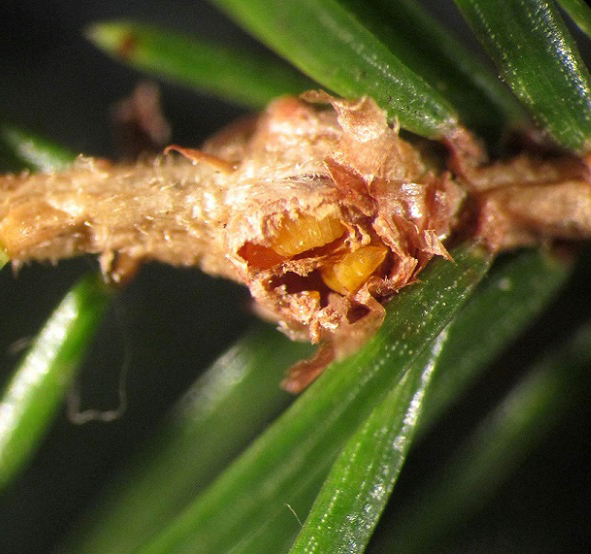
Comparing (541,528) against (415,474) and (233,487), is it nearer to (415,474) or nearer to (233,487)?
(415,474)

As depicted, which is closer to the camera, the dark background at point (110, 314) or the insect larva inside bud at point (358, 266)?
the insect larva inside bud at point (358, 266)

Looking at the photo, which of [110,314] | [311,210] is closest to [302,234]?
[311,210]

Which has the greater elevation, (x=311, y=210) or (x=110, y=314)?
(x=311, y=210)

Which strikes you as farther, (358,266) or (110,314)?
(110,314)

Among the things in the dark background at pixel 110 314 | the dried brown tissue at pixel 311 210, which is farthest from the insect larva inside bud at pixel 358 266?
the dark background at pixel 110 314

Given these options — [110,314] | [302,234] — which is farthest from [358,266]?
[110,314]

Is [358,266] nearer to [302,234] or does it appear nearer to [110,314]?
[302,234]

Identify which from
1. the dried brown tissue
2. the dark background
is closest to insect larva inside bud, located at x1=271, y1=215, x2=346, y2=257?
the dried brown tissue

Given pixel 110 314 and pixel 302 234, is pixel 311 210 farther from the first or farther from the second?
pixel 110 314

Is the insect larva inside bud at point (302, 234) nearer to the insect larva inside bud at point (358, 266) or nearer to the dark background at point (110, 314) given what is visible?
the insect larva inside bud at point (358, 266)
